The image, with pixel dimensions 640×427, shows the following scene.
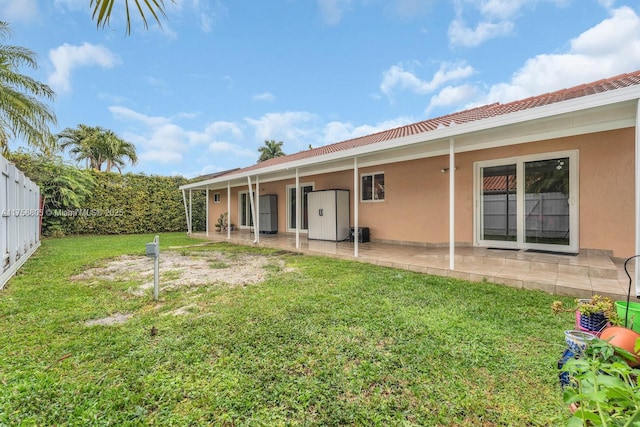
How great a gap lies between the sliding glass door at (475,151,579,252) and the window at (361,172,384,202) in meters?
2.81

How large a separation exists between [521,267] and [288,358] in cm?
473

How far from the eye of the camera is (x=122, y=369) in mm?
2414

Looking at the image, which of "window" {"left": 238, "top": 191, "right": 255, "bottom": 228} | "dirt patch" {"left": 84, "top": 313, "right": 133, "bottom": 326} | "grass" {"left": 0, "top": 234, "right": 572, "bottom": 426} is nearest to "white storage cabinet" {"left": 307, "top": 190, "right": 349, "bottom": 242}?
"grass" {"left": 0, "top": 234, "right": 572, "bottom": 426}

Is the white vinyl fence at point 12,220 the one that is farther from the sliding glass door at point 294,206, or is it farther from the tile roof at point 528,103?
the tile roof at point 528,103

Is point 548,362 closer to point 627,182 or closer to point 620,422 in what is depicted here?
point 620,422

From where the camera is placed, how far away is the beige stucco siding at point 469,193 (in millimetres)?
5500

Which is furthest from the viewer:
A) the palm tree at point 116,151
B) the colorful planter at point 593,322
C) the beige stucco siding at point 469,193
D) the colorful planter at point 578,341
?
the palm tree at point 116,151

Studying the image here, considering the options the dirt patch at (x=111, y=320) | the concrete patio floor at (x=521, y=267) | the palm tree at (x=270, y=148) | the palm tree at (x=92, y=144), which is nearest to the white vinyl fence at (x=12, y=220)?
the dirt patch at (x=111, y=320)

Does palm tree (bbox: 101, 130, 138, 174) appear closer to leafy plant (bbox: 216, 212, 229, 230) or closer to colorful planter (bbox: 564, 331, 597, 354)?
leafy plant (bbox: 216, 212, 229, 230)

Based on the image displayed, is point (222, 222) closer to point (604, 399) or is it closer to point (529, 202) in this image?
Answer: point (529, 202)

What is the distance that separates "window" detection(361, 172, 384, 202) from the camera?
30.5 ft

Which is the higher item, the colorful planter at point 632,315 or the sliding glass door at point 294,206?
the sliding glass door at point 294,206

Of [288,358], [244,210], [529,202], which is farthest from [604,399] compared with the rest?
[244,210]

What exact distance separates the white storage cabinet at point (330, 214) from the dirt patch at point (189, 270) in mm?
2711
